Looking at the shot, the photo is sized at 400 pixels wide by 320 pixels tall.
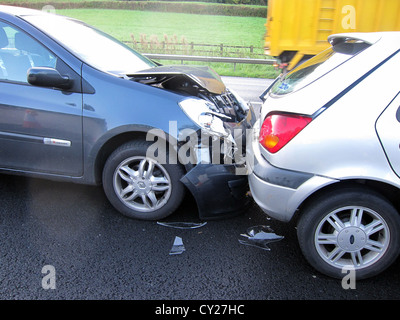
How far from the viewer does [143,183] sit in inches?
116

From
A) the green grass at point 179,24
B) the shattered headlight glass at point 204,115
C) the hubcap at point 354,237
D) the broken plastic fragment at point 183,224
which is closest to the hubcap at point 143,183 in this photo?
the broken plastic fragment at point 183,224

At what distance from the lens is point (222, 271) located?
8.01 feet

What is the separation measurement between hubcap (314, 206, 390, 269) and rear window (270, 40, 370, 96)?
3.04 feet

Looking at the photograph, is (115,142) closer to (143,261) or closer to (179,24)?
(143,261)

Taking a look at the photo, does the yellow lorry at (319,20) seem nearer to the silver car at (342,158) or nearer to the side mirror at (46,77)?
the silver car at (342,158)

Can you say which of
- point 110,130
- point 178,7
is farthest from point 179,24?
point 110,130

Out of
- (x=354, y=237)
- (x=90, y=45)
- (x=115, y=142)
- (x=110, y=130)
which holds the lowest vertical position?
(x=354, y=237)

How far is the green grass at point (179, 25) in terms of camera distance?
1972 centimetres

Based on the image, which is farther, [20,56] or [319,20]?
[319,20]

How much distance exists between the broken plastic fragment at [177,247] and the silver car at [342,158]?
759 mm

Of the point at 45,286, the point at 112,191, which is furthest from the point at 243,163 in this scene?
the point at 45,286

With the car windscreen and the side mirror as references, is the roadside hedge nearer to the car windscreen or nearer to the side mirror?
the car windscreen

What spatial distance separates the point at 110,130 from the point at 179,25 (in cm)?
2235

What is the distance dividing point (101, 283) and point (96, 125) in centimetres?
126
